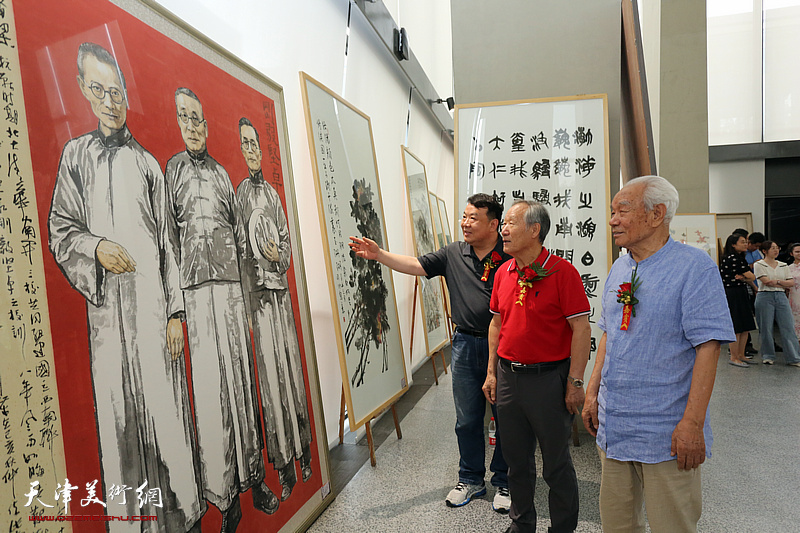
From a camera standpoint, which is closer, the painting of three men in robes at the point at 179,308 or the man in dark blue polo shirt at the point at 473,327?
the painting of three men in robes at the point at 179,308

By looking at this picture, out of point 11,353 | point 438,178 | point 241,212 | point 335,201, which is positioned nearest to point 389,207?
point 335,201

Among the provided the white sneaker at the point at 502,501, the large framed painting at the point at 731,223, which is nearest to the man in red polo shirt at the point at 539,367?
the white sneaker at the point at 502,501

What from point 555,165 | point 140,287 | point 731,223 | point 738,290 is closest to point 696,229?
point 738,290

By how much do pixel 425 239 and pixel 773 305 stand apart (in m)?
4.43

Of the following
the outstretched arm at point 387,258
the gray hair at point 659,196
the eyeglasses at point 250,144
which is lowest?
the outstretched arm at point 387,258

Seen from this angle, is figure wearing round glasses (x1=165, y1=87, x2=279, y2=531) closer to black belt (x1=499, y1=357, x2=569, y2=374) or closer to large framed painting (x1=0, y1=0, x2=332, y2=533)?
large framed painting (x1=0, y1=0, x2=332, y2=533)

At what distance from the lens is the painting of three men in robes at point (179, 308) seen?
1.40 meters

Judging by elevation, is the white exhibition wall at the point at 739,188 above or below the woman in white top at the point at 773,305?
above

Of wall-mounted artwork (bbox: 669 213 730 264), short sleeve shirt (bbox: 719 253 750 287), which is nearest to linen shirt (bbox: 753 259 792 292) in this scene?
short sleeve shirt (bbox: 719 253 750 287)

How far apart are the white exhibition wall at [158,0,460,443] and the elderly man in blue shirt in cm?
198

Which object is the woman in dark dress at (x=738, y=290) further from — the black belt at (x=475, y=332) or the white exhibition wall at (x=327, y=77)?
the black belt at (x=475, y=332)

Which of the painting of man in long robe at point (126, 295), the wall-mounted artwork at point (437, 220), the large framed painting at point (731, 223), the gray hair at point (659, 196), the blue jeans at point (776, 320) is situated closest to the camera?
the painting of man in long robe at point (126, 295)

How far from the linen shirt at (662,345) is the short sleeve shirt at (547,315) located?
1.46ft

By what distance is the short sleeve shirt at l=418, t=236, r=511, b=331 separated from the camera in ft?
8.91
